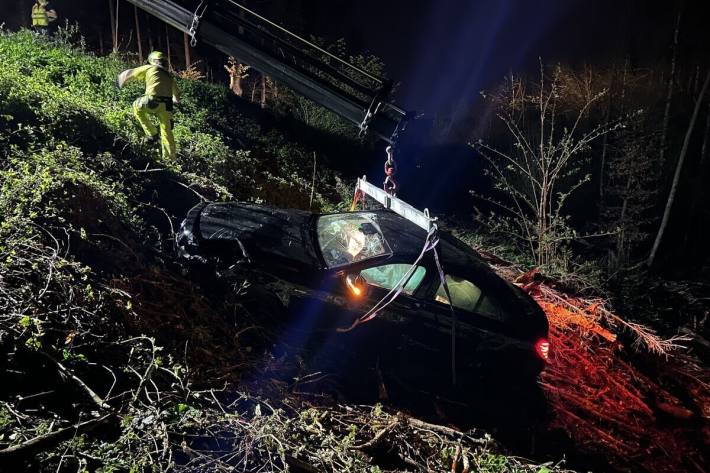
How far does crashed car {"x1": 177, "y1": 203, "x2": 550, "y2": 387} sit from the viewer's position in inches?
170

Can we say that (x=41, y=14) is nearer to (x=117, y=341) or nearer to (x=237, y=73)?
(x=237, y=73)

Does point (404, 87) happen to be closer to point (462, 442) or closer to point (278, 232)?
point (278, 232)

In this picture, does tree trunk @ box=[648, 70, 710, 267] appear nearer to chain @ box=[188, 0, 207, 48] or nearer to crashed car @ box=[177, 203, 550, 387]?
crashed car @ box=[177, 203, 550, 387]

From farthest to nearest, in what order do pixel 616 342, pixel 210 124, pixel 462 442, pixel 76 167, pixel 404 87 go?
pixel 404 87
pixel 210 124
pixel 616 342
pixel 76 167
pixel 462 442

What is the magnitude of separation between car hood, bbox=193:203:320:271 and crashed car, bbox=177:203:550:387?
11 mm

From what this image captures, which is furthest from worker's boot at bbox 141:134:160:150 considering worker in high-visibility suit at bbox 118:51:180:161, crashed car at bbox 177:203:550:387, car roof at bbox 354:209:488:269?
car roof at bbox 354:209:488:269

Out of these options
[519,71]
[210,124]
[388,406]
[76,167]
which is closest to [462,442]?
[388,406]

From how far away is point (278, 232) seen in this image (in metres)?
4.78

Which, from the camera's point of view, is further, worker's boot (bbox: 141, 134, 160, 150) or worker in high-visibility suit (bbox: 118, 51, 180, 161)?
worker's boot (bbox: 141, 134, 160, 150)

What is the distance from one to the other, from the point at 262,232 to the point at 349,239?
911 mm

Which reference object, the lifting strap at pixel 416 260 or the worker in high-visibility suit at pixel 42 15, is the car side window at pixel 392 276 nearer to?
the lifting strap at pixel 416 260

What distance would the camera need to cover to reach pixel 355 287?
14.0ft

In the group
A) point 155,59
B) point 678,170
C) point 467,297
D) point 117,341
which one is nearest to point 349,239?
point 467,297

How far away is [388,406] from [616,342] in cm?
370
